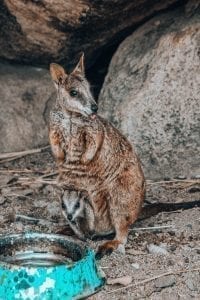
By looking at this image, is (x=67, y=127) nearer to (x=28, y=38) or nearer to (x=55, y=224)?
(x=55, y=224)

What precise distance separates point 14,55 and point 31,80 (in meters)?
0.31

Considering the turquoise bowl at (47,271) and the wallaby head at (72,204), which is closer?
the turquoise bowl at (47,271)

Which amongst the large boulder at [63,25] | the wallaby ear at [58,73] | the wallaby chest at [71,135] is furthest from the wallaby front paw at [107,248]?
the large boulder at [63,25]

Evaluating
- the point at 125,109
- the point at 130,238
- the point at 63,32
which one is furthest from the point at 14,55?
the point at 130,238

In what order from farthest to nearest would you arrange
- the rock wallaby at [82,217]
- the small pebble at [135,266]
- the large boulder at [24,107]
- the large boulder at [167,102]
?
the large boulder at [24,107] < the large boulder at [167,102] < the rock wallaby at [82,217] < the small pebble at [135,266]

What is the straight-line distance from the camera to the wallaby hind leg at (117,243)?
5.54 meters

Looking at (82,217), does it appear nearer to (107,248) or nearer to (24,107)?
(107,248)

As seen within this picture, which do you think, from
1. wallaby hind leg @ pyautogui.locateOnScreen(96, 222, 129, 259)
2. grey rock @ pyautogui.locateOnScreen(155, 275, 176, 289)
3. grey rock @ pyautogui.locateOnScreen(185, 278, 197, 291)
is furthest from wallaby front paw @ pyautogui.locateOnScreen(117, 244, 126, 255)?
grey rock @ pyautogui.locateOnScreen(185, 278, 197, 291)

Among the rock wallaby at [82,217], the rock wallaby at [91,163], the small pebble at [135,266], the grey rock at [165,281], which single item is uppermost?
the rock wallaby at [91,163]

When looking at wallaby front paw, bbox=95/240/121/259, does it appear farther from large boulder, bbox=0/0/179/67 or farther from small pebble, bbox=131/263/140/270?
large boulder, bbox=0/0/179/67

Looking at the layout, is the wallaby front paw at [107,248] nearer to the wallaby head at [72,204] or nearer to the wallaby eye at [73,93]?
the wallaby head at [72,204]

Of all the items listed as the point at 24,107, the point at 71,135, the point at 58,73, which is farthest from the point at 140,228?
the point at 24,107

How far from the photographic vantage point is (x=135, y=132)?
7.08m

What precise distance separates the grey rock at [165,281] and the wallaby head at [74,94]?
132cm
